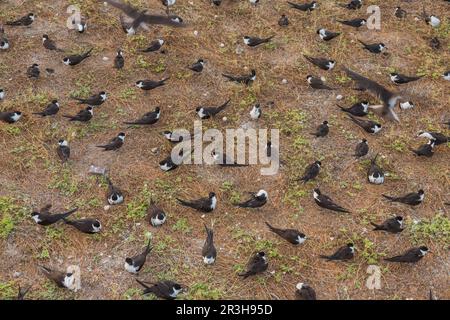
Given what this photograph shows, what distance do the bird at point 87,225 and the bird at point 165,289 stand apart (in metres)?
1.46

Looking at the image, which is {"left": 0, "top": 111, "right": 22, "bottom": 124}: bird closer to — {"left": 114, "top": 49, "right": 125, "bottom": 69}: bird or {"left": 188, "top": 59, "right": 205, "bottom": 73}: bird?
{"left": 114, "top": 49, "right": 125, "bottom": 69}: bird

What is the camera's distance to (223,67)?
40.6 feet

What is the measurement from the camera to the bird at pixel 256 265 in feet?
25.9

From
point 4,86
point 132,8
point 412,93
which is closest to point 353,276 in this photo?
point 412,93

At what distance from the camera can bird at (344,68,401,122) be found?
11.2 metres

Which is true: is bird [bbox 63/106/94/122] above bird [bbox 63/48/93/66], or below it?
below

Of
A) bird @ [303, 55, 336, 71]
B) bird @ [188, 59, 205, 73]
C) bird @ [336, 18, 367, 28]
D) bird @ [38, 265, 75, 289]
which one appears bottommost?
bird @ [38, 265, 75, 289]

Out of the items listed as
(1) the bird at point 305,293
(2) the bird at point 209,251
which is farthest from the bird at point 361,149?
(2) the bird at point 209,251

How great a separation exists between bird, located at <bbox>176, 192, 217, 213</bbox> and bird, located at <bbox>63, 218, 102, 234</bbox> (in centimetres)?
157

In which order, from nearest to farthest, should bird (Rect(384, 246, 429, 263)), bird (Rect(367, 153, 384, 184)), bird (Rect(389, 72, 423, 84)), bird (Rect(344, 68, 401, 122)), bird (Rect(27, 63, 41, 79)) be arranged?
bird (Rect(384, 246, 429, 263)) → bird (Rect(367, 153, 384, 184)) → bird (Rect(344, 68, 401, 122)) → bird (Rect(27, 63, 41, 79)) → bird (Rect(389, 72, 423, 84))

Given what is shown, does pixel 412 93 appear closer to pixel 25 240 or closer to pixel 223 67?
pixel 223 67

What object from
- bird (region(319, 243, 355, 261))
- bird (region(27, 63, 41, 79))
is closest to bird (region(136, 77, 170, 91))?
bird (region(27, 63, 41, 79))

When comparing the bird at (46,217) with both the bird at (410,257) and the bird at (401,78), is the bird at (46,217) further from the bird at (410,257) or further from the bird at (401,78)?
the bird at (401,78)

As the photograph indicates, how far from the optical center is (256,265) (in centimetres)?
792
